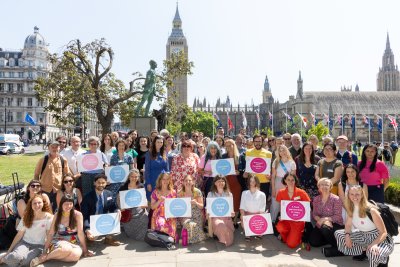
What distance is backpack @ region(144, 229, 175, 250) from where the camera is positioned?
740cm

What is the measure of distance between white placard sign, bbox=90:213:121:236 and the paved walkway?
35 centimetres

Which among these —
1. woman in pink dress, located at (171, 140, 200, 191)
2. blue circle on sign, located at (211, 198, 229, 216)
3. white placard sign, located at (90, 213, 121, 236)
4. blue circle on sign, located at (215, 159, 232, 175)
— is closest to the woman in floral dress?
blue circle on sign, located at (211, 198, 229, 216)

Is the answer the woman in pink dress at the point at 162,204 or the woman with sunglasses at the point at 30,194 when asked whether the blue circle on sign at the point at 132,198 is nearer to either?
the woman in pink dress at the point at 162,204

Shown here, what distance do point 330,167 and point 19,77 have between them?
89406 millimetres

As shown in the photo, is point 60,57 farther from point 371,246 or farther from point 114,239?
point 371,246

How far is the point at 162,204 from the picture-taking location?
7.97 m

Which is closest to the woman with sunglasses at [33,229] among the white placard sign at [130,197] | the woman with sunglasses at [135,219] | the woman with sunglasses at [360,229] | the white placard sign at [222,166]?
the white placard sign at [130,197]

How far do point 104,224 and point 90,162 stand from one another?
5.69 ft

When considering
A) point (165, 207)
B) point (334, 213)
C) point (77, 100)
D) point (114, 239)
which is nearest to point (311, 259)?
point (334, 213)

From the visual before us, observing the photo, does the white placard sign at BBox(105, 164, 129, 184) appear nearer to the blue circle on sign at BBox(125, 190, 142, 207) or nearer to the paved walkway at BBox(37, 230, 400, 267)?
the blue circle on sign at BBox(125, 190, 142, 207)

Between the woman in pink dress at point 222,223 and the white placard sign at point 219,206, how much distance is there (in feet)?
0.41

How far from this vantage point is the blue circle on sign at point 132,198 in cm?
802

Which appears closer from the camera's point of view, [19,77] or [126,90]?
[126,90]

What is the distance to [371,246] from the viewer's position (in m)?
6.22
